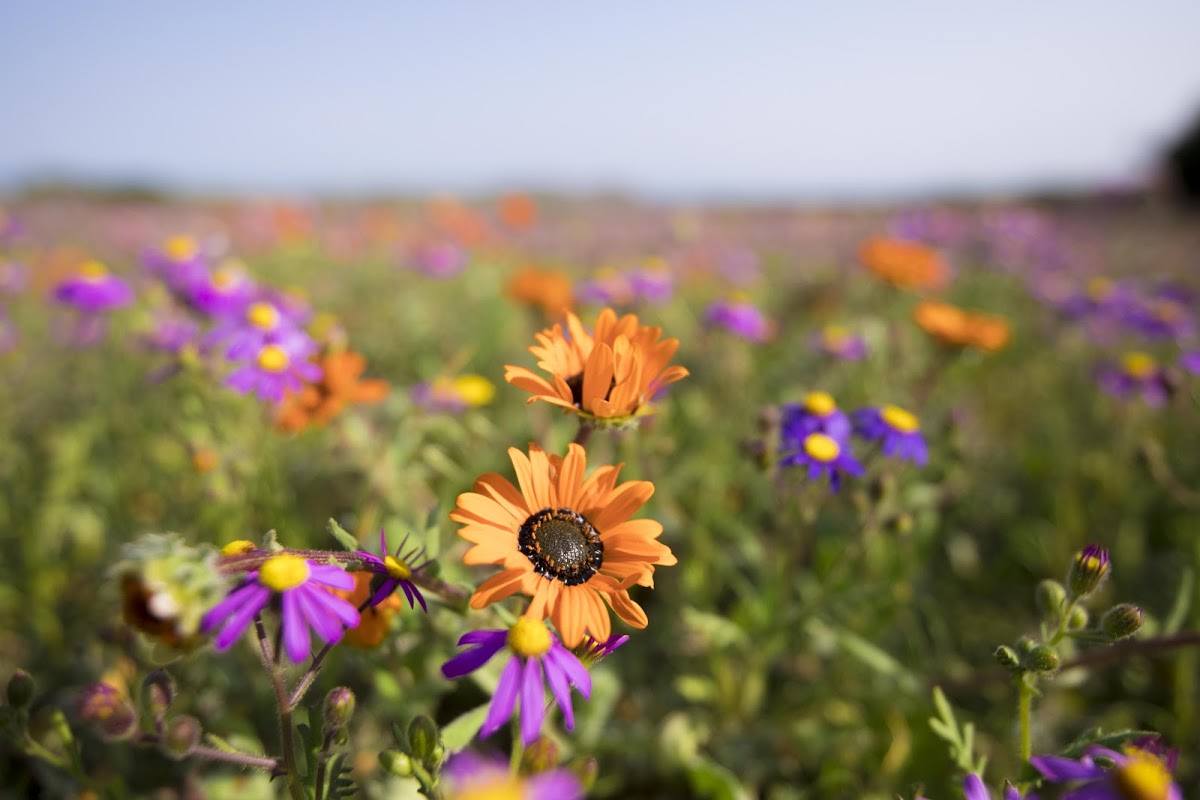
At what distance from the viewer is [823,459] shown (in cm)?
175

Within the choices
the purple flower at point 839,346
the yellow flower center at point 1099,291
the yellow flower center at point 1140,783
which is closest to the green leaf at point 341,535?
the yellow flower center at point 1140,783

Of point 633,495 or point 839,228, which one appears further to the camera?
point 839,228

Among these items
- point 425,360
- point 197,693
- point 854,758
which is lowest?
point 854,758

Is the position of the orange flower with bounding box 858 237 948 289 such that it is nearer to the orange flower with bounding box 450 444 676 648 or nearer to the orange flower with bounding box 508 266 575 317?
the orange flower with bounding box 508 266 575 317

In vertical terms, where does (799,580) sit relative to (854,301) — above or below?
below

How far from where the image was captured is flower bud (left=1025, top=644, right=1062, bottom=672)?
4.24 ft

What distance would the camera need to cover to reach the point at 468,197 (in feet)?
52.8

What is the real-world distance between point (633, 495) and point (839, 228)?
10.7 m

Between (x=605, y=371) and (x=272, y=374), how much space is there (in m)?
1.27

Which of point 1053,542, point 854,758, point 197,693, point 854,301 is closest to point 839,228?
point 854,301

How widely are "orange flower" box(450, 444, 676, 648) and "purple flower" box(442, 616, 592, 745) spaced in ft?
0.14

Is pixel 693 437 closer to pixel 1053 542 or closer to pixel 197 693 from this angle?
pixel 1053 542

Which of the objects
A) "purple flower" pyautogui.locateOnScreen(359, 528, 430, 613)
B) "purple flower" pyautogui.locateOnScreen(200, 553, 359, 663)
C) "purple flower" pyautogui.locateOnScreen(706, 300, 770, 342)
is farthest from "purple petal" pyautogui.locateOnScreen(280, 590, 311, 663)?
"purple flower" pyautogui.locateOnScreen(706, 300, 770, 342)

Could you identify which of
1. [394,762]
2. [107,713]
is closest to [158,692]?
[107,713]
